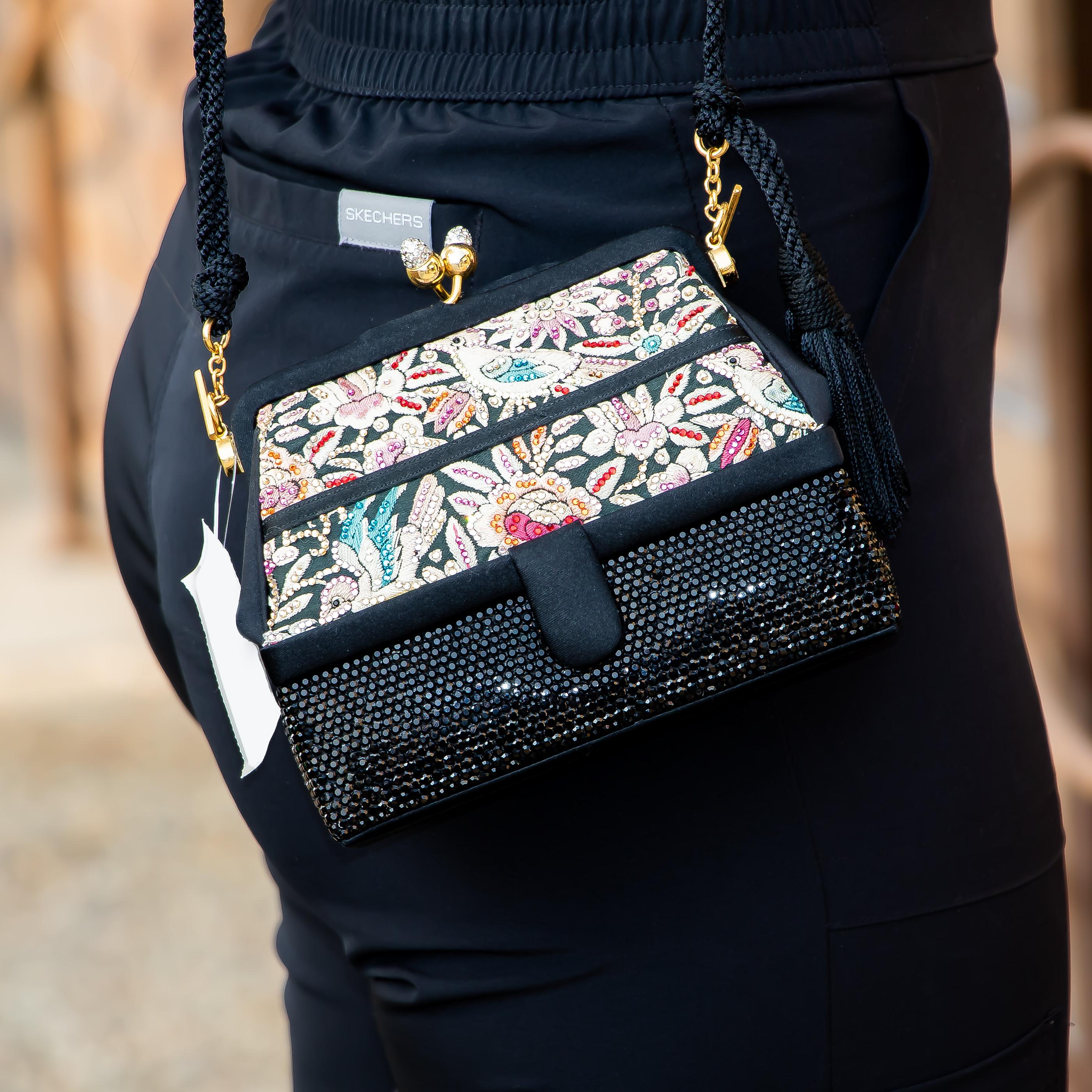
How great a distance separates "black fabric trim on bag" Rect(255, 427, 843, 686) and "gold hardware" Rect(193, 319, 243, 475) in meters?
0.13

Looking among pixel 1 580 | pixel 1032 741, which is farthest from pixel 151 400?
pixel 1 580

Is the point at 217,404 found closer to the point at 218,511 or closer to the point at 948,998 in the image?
the point at 218,511

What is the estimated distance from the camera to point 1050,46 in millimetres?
1260

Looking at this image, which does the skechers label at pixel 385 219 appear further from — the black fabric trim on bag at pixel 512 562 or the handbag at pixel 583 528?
the black fabric trim on bag at pixel 512 562

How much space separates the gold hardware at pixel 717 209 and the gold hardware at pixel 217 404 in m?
0.24

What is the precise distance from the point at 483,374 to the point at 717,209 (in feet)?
0.42

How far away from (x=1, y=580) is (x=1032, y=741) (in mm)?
2638

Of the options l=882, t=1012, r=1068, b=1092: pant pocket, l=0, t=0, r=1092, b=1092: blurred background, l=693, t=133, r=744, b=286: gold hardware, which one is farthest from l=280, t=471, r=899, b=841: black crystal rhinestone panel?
l=0, t=0, r=1092, b=1092: blurred background

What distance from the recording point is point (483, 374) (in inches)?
22.7

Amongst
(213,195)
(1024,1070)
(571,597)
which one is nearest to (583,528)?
(571,597)

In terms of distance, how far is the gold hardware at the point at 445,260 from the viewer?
59 centimetres

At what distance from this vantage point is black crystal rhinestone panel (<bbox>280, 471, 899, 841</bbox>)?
522 mm

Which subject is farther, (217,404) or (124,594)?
(124,594)

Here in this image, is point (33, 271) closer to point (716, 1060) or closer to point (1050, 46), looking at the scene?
point (1050, 46)
